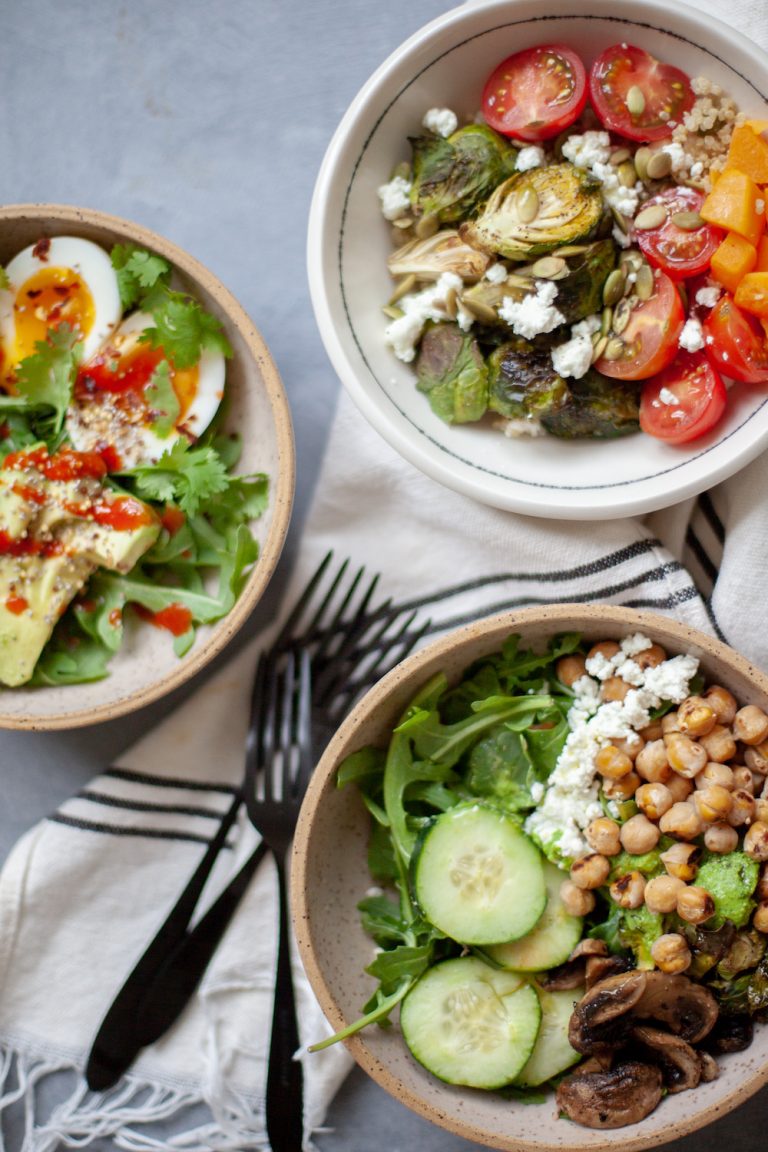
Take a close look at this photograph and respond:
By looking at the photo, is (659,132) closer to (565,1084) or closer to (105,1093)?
(565,1084)

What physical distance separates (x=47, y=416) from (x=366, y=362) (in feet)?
2.07

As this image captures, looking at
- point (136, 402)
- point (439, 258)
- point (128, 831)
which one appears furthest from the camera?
point (128, 831)

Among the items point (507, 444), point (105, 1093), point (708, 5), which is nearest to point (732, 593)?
point (507, 444)

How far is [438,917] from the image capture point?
1703mm

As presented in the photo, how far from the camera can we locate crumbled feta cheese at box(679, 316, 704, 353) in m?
1.70

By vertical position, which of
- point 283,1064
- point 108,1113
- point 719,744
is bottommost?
point 108,1113

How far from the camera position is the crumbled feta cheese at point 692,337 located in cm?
170

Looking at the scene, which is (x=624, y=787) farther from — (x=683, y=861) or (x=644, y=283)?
(x=644, y=283)

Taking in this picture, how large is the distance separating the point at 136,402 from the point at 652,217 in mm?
964

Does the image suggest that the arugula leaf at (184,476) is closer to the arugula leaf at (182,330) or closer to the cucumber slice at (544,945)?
the arugula leaf at (182,330)

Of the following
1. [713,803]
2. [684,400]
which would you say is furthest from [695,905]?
[684,400]

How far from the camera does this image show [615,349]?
1.73 meters

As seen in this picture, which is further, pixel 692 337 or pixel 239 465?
pixel 239 465

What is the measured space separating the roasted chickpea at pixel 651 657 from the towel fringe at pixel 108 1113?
1.18 metres
